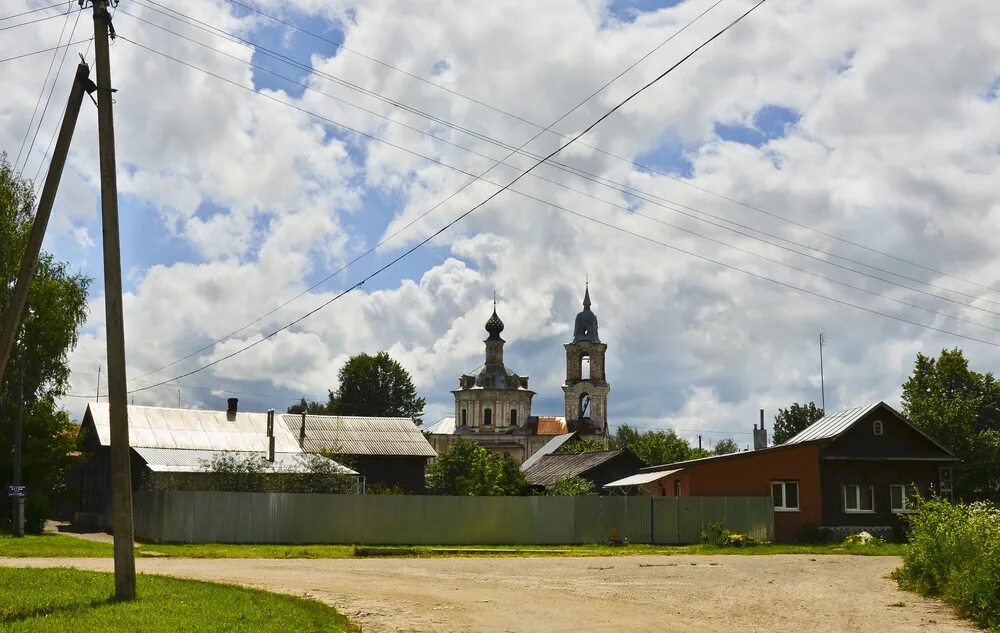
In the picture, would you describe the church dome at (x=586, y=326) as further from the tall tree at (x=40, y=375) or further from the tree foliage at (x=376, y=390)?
the tall tree at (x=40, y=375)

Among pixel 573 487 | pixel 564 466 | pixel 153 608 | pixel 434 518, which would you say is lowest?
pixel 153 608

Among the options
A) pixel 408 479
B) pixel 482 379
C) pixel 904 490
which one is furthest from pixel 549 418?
pixel 904 490

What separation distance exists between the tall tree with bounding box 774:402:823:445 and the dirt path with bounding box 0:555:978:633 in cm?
7274

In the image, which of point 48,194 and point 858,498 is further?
point 858,498

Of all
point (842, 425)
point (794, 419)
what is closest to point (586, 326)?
point (794, 419)

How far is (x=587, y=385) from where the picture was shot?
12600 cm

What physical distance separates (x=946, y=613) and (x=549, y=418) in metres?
111

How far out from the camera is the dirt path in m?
15.2

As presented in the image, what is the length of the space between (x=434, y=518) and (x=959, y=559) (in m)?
23.7

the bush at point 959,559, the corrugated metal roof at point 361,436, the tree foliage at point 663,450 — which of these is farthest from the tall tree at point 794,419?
the bush at point 959,559

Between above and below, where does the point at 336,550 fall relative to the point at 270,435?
below

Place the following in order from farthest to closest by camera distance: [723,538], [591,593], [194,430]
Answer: [194,430], [723,538], [591,593]

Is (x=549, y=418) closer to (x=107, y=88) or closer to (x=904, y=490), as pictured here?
(x=904, y=490)

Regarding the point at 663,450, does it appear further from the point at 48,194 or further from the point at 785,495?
the point at 48,194
